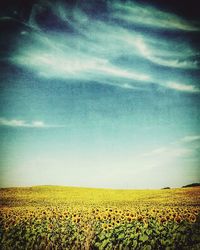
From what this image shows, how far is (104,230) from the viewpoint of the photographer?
6.38m

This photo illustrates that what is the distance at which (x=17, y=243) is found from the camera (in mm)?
6531

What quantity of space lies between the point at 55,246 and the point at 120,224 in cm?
152

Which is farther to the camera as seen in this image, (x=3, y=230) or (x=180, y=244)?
(x=3, y=230)

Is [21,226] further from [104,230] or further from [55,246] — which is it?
[104,230]

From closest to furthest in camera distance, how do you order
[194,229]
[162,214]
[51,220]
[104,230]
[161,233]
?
[194,229]
[161,233]
[104,230]
[162,214]
[51,220]

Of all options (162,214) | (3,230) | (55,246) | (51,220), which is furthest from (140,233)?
(3,230)

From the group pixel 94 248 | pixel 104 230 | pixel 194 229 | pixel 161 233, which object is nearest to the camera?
pixel 194 229

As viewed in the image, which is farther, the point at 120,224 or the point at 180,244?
the point at 120,224

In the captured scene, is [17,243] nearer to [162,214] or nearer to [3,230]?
[3,230]

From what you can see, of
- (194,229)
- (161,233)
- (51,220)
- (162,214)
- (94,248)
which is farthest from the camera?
(51,220)

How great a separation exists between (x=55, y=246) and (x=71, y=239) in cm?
38

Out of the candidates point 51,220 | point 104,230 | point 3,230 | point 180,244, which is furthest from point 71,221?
point 180,244

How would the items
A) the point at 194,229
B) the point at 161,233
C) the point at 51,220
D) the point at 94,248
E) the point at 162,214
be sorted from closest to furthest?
the point at 194,229, the point at 161,233, the point at 94,248, the point at 162,214, the point at 51,220

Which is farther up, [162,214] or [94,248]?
[162,214]
